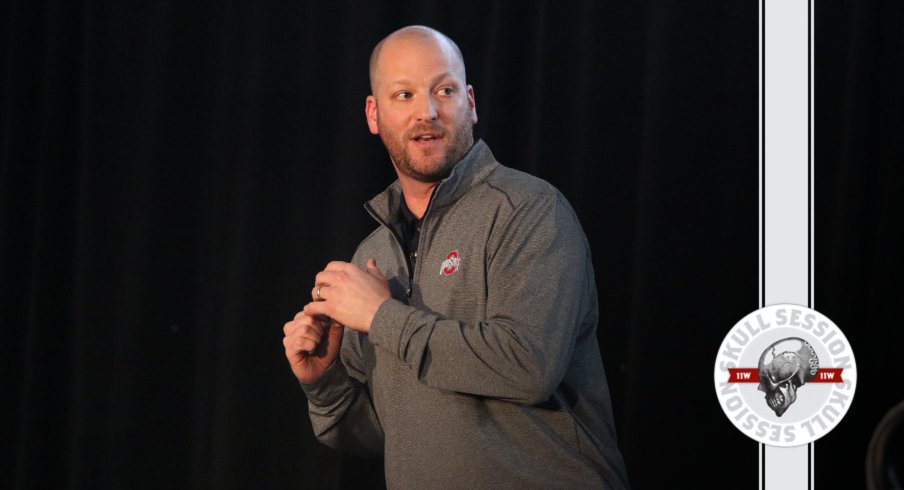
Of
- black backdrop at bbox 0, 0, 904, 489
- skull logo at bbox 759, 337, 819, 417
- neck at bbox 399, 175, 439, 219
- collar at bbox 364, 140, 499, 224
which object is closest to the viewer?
collar at bbox 364, 140, 499, 224

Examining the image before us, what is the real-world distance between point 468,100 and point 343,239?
97 centimetres

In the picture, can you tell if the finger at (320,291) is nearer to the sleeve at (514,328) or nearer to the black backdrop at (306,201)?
the sleeve at (514,328)

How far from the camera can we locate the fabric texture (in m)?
1.36

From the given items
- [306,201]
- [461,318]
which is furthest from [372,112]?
[306,201]

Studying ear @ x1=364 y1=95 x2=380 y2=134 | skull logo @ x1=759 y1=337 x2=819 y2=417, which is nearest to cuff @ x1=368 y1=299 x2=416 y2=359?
ear @ x1=364 y1=95 x2=380 y2=134

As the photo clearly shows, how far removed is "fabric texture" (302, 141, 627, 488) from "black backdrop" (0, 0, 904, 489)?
82 cm

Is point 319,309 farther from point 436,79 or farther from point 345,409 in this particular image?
point 436,79

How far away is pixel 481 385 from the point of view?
136 cm

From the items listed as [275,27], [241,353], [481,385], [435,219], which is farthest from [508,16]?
[481,385]

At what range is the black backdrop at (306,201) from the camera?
7.14 ft

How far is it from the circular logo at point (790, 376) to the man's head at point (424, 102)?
90 centimetres

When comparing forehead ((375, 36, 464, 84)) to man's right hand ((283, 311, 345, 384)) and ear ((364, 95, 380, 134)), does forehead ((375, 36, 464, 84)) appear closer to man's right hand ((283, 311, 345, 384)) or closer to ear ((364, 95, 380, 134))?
ear ((364, 95, 380, 134))

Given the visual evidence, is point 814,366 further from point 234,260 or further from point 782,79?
point 234,260

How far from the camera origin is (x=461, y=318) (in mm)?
1497
